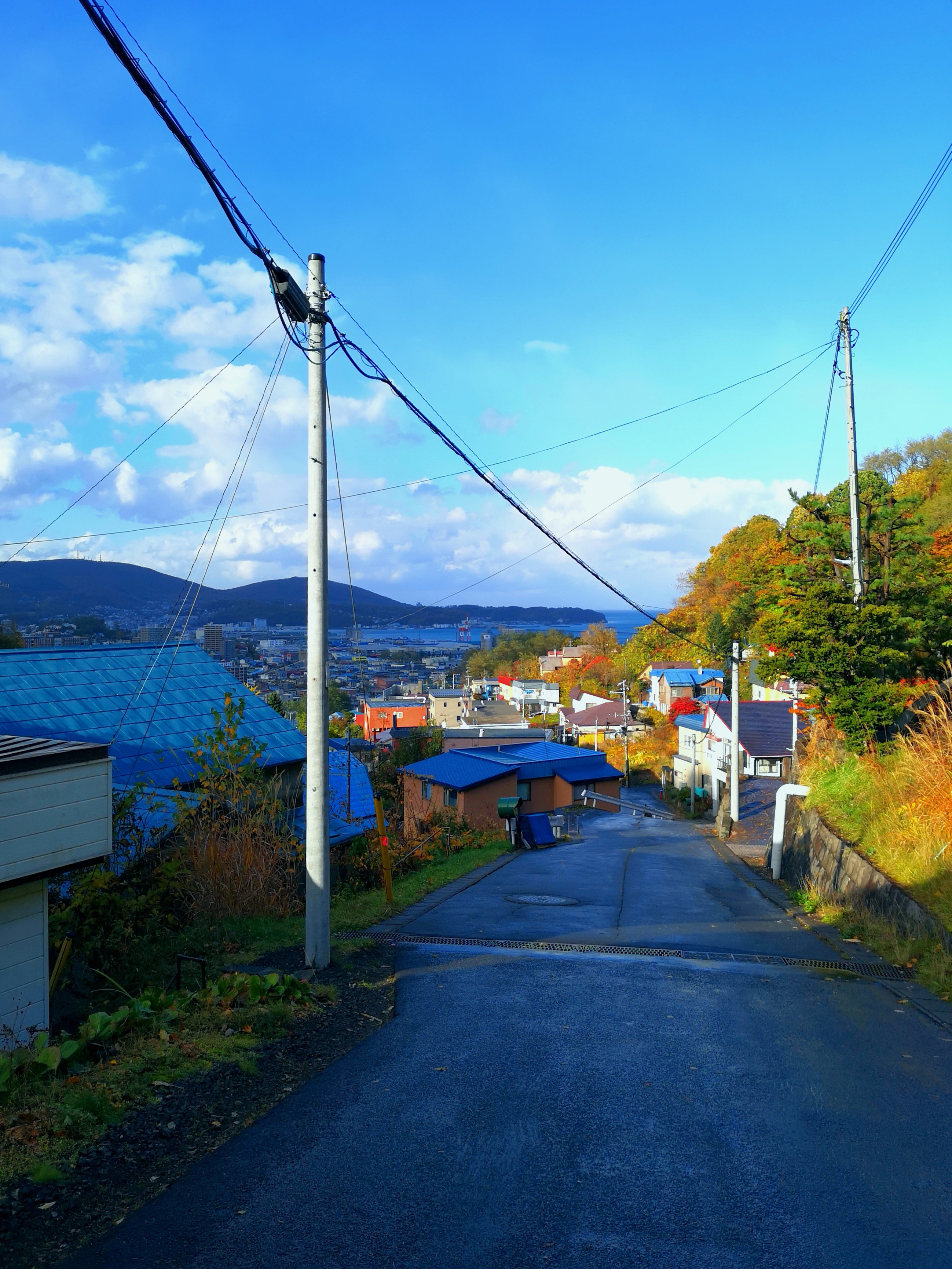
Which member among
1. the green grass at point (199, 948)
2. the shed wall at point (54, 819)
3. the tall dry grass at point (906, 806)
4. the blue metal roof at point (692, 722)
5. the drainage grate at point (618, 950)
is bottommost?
the blue metal roof at point (692, 722)

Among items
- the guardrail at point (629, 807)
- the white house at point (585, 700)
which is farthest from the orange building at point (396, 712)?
the guardrail at point (629, 807)

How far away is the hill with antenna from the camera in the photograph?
853 inches

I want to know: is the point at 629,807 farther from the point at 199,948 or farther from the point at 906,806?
the point at 199,948

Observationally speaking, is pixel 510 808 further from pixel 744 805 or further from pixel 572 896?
pixel 744 805

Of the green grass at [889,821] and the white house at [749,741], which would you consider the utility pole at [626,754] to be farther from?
the green grass at [889,821]

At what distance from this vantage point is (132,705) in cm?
1426

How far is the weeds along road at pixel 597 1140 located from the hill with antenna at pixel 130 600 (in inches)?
321

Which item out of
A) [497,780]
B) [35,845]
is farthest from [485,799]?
[35,845]

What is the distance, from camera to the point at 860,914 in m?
10.2

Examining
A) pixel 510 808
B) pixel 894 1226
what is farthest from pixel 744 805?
pixel 894 1226

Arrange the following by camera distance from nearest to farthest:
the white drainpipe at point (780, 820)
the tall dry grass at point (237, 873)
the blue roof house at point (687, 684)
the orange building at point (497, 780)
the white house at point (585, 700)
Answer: the tall dry grass at point (237, 873)
the white drainpipe at point (780, 820)
the orange building at point (497, 780)
the blue roof house at point (687, 684)
the white house at point (585, 700)

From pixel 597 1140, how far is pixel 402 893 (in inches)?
332

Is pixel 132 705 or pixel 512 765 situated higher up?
pixel 132 705

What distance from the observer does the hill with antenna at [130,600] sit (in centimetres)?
2166
